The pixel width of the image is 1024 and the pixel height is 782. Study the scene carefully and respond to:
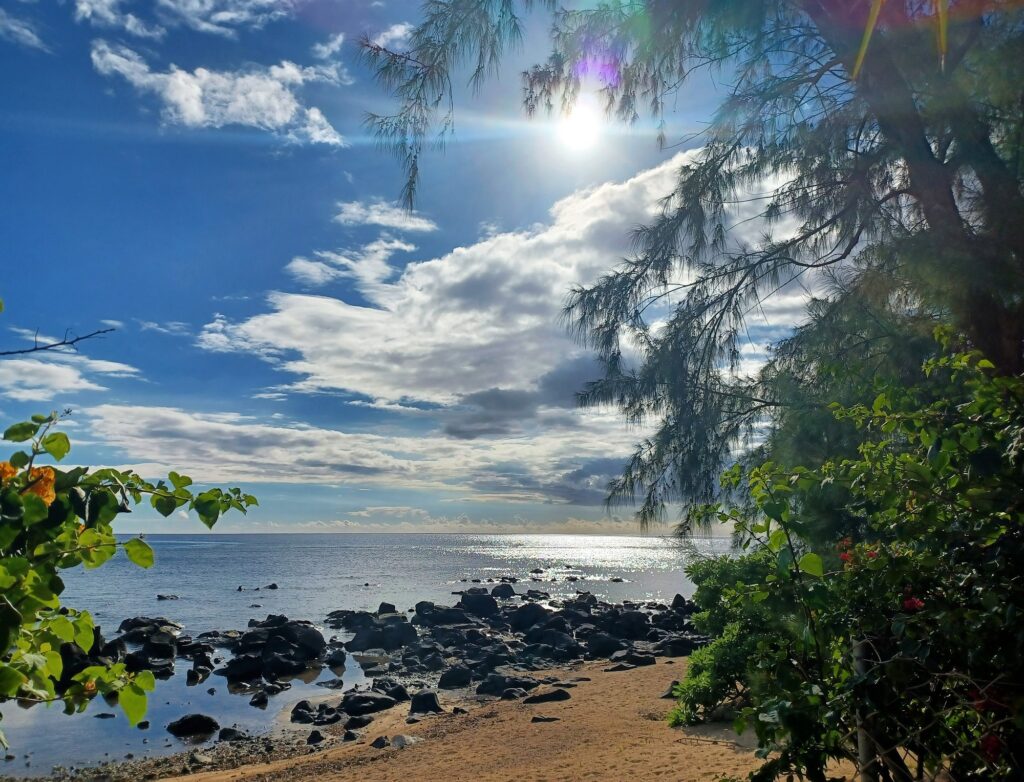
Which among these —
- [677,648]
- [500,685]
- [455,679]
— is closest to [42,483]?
[500,685]

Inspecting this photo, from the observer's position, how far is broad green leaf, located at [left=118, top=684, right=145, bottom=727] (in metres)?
1.78

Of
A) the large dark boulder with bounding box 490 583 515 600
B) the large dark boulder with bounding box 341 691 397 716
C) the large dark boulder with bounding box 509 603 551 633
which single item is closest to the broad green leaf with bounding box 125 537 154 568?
the large dark boulder with bounding box 341 691 397 716

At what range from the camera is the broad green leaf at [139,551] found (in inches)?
76.2

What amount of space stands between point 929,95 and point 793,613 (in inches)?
177

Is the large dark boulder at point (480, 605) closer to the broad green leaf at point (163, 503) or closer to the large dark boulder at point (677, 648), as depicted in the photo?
the large dark boulder at point (677, 648)

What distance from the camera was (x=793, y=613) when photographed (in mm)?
4277

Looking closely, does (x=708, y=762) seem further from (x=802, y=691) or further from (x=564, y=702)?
(x=564, y=702)

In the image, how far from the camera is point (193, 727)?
53.4 ft

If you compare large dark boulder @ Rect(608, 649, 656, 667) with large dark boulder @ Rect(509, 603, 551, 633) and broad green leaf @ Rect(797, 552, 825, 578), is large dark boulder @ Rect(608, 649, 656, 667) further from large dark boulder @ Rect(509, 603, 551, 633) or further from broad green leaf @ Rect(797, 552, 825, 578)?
broad green leaf @ Rect(797, 552, 825, 578)

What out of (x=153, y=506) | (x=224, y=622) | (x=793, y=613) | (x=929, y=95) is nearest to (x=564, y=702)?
(x=793, y=613)

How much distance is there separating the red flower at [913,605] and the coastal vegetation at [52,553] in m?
2.78

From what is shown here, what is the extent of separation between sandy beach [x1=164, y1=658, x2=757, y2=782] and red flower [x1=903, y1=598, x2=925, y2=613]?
5.32 m

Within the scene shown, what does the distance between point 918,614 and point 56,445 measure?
2910 millimetres

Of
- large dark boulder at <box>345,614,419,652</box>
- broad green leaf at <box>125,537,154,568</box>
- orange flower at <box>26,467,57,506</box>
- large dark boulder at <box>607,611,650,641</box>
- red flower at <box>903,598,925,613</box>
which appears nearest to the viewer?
orange flower at <box>26,467,57,506</box>
